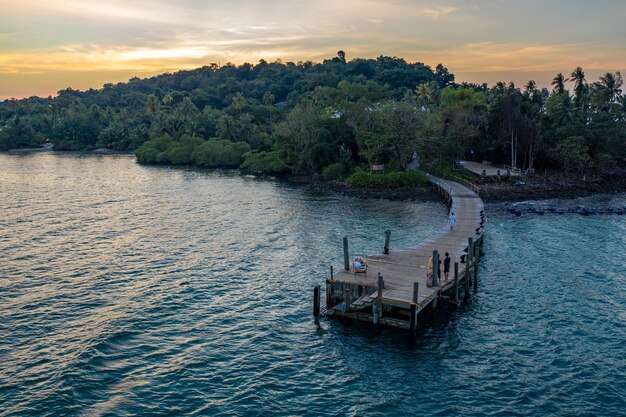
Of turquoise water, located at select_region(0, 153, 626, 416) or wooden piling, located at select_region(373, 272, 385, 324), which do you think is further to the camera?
wooden piling, located at select_region(373, 272, 385, 324)

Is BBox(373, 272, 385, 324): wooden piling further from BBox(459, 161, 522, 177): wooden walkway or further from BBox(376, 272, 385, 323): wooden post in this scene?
BBox(459, 161, 522, 177): wooden walkway

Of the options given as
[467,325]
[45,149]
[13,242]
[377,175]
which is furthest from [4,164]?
[467,325]

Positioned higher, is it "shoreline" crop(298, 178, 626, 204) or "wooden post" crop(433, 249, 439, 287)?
"shoreline" crop(298, 178, 626, 204)

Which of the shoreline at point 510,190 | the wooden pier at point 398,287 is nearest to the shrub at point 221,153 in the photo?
the shoreline at point 510,190

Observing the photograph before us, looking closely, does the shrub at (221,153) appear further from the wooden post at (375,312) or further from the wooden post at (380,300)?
the wooden post at (375,312)

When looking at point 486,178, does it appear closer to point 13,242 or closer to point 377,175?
point 377,175

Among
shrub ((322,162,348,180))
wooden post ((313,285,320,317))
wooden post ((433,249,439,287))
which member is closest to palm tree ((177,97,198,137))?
shrub ((322,162,348,180))

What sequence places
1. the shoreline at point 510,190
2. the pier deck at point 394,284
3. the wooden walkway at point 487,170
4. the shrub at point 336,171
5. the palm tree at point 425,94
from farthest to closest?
the palm tree at point 425,94
the shrub at point 336,171
the wooden walkway at point 487,170
the shoreline at point 510,190
the pier deck at point 394,284
